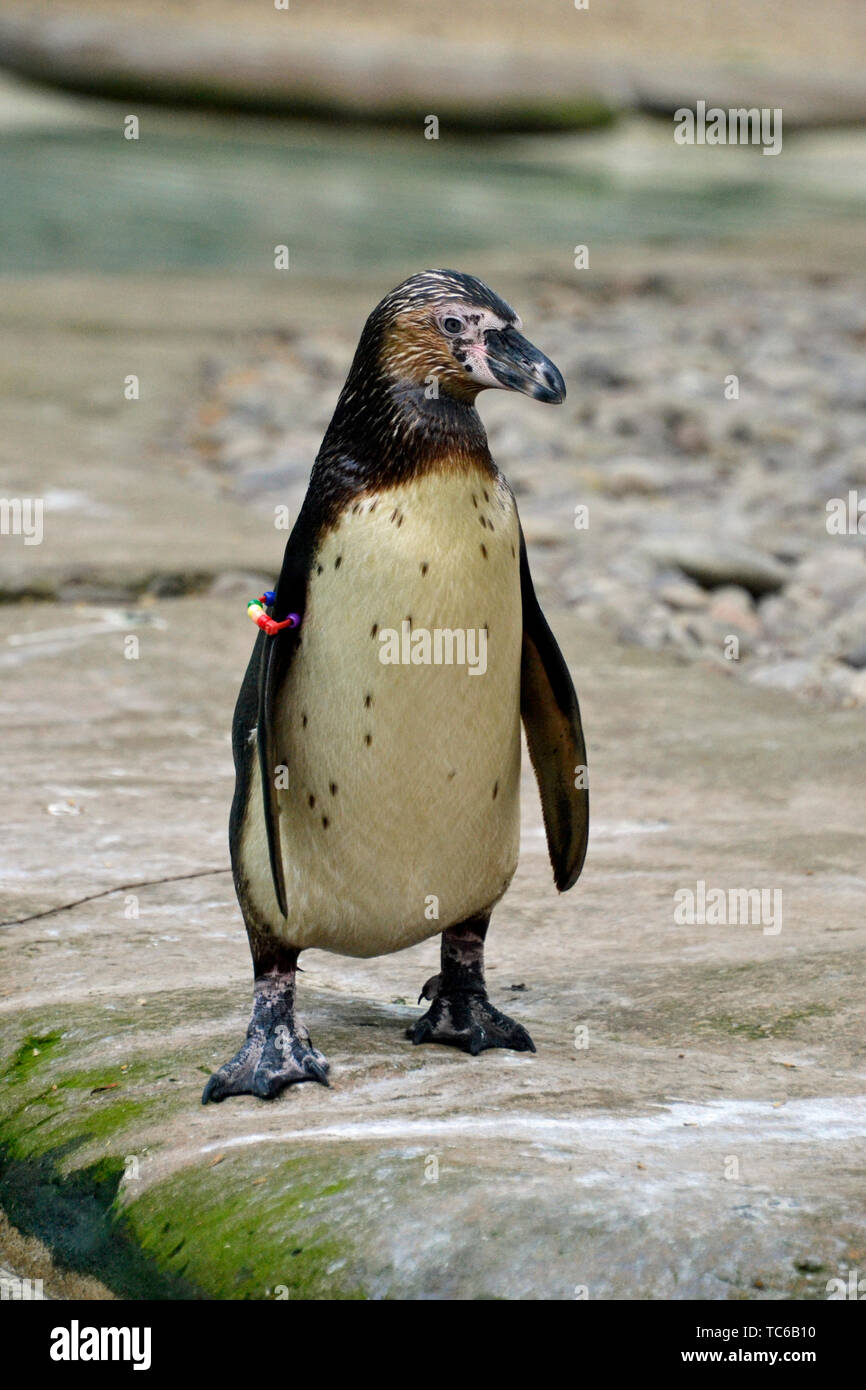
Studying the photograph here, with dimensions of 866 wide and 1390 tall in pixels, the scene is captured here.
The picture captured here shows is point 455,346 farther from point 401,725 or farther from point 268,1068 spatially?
point 268,1068

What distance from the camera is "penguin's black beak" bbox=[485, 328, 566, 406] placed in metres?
2.92

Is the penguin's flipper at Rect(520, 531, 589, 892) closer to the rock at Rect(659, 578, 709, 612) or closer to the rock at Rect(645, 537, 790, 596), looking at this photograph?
the rock at Rect(659, 578, 709, 612)

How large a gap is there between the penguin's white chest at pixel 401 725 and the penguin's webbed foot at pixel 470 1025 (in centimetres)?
17

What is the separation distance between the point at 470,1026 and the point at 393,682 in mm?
706

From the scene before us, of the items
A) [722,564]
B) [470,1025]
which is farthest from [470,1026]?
[722,564]

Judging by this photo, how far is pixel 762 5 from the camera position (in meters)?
33.9

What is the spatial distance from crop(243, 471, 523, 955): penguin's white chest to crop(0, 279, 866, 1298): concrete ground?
321 millimetres

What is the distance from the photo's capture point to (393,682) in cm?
298

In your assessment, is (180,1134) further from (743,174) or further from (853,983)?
(743,174)

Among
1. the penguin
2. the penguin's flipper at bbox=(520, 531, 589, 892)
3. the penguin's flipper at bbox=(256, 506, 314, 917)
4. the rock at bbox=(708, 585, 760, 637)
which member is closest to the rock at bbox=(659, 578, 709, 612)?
the rock at bbox=(708, 585, 760, 637)
